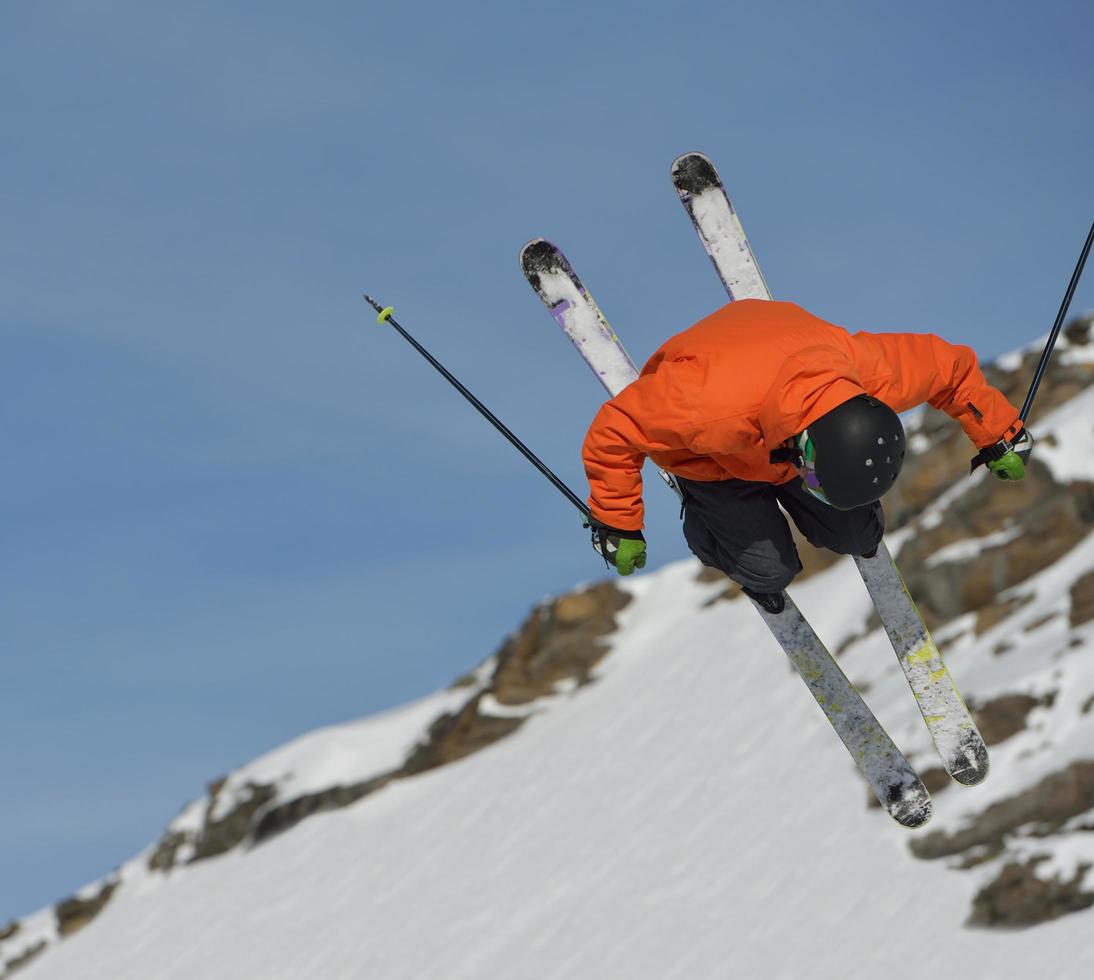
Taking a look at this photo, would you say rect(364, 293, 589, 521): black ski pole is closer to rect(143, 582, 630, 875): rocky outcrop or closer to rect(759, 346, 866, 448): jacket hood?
rect(759, 346, 866, 448): jacket hood

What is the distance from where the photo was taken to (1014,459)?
7719mm

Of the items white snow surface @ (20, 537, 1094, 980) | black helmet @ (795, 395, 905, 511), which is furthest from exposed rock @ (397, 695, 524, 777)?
black helmet @ (795, 395, 905, 511)

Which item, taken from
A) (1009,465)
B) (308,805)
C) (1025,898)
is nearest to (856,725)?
(1009,465)

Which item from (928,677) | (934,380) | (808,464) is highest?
(934,380)

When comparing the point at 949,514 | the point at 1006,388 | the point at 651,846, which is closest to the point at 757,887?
the point at 651,846

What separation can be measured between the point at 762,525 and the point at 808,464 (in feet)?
2.80

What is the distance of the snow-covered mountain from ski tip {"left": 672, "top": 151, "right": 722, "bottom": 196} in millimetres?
16865

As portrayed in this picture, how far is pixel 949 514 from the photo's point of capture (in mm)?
37312

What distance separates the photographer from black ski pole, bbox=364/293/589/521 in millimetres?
7340

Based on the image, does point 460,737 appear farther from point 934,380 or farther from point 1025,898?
point 934,380

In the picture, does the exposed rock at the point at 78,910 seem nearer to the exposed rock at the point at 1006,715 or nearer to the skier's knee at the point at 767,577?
the exposed rock at the point at 1006,715

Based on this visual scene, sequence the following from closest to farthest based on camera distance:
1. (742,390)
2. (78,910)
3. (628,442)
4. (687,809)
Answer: (742,390)
(628,442)
(687,809)
(78,910)

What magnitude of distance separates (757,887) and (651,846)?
17.5 feet

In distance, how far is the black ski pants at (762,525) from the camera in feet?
23.8
